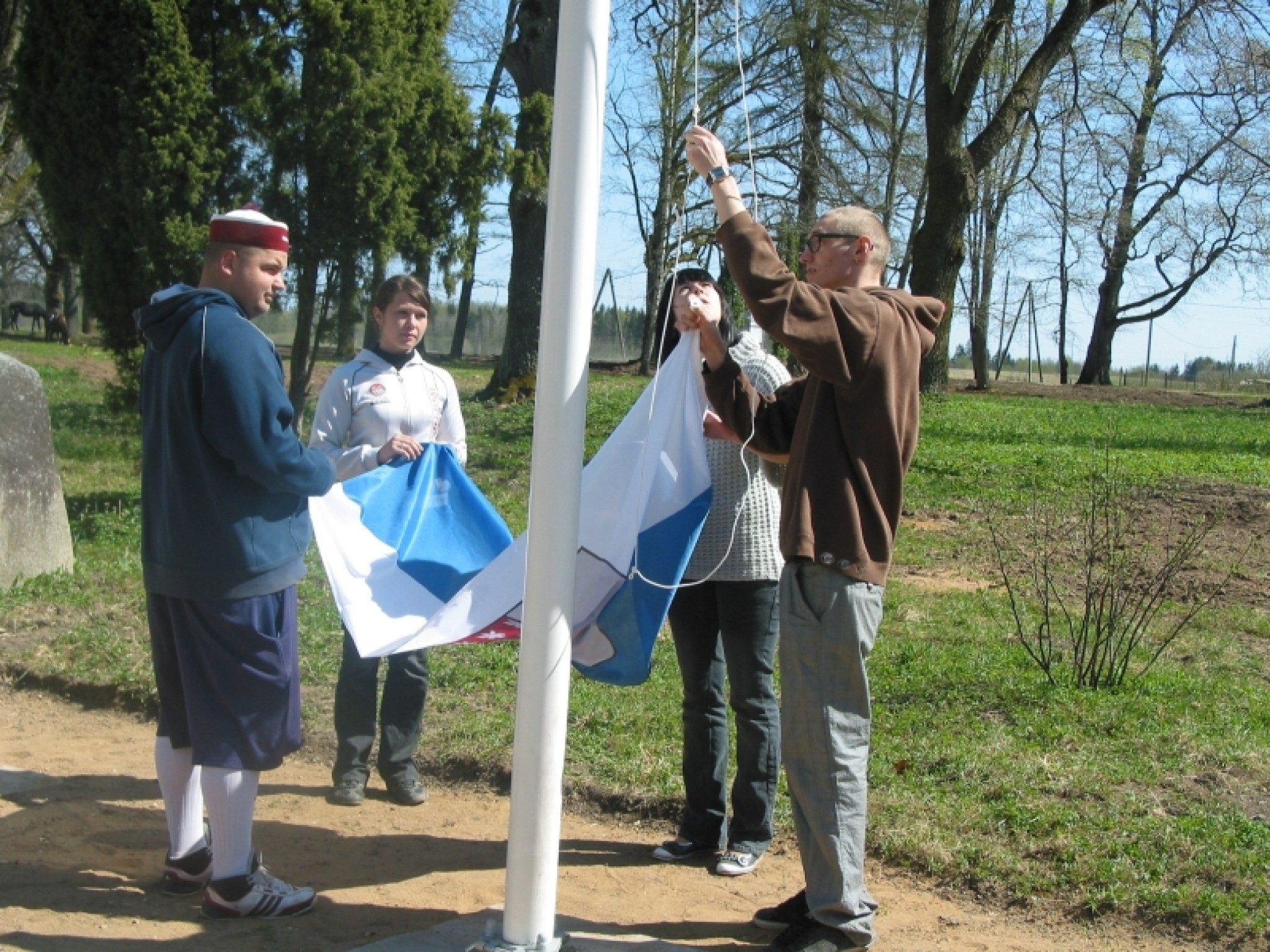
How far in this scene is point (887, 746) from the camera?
540 centimetres

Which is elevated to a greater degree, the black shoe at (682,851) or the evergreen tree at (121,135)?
the evergreen tree at (121,135)

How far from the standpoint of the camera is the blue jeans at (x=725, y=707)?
4.28 m

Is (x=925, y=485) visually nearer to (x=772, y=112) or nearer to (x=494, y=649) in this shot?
(x=494, y=649)

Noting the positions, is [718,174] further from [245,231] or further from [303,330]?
[303,330]

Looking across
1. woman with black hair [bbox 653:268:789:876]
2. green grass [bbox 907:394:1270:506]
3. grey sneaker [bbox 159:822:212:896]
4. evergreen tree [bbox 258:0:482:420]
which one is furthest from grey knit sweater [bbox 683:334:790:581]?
evergreen tree [bbox 258:0:482:420]

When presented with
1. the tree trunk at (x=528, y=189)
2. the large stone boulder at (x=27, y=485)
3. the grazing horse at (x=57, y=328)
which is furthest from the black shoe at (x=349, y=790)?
the grazing horse at (x=57, y=328)

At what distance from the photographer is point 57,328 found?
35.8 metres

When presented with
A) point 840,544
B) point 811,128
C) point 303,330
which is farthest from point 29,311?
point 840,544

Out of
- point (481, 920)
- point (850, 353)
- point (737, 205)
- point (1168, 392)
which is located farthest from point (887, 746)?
point (1168, 392)

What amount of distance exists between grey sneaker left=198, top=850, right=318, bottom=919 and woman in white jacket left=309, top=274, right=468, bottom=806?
1050mm

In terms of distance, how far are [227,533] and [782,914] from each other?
2009mm

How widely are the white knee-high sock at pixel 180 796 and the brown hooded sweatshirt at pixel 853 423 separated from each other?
1.99 meters

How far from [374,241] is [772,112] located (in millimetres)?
16013

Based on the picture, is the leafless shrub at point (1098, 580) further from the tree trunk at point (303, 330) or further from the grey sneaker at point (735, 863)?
the tree trunk at point (303, 330)
